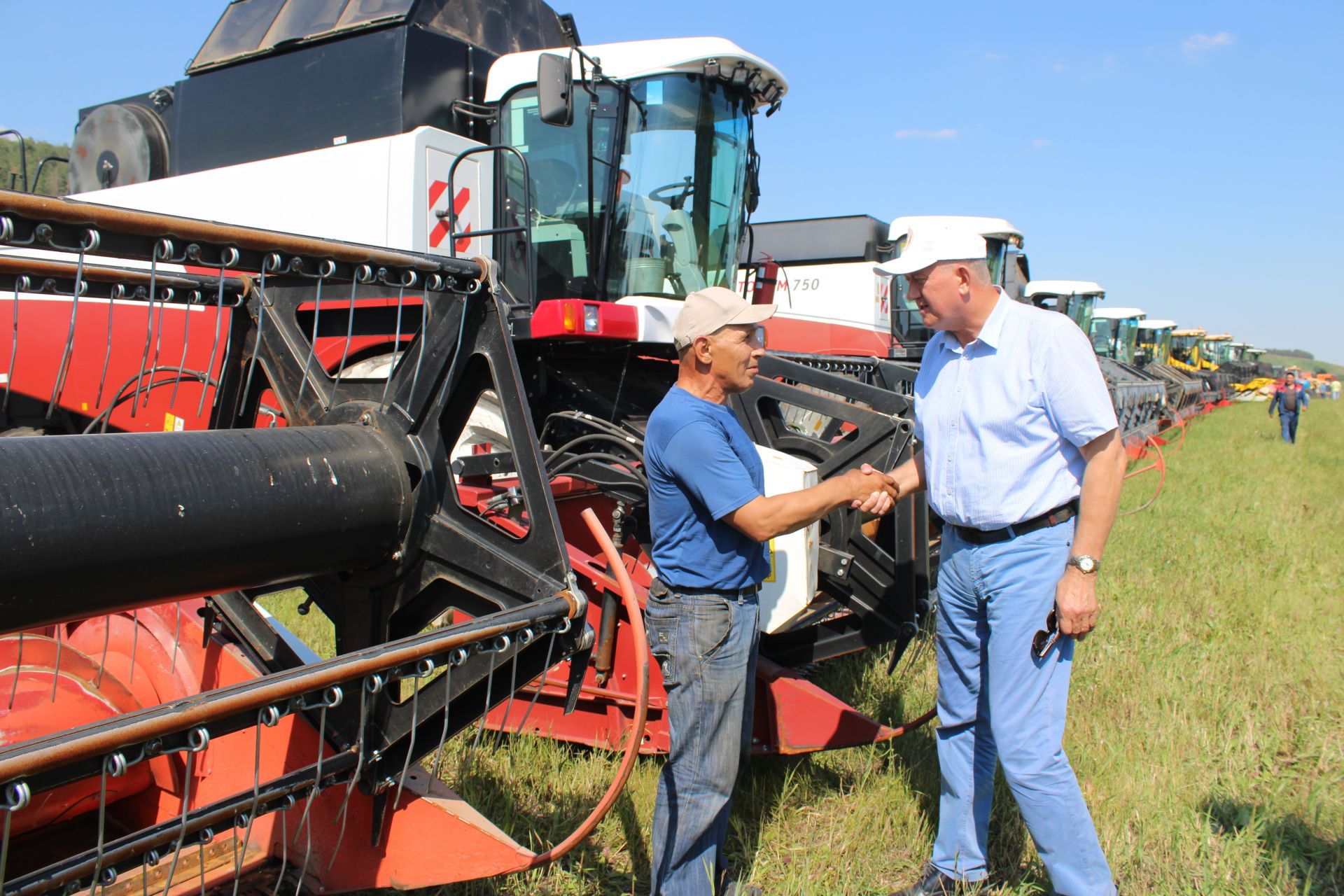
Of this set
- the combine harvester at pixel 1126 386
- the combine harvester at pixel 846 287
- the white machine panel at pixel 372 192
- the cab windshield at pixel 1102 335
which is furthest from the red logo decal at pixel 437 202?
the cab windshield at pixel 1102 335

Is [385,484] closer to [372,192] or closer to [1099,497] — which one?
[1099,497]

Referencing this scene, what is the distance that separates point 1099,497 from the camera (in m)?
2.31

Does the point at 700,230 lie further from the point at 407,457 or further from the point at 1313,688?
the point at 1313,688

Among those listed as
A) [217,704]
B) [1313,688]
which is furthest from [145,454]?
[1313,688]

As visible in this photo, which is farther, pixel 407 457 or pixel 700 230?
pixel 700 230

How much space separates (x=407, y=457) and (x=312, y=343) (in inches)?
15.4

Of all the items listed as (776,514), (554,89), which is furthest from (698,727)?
(554,89)

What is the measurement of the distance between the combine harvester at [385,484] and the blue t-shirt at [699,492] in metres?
0.24

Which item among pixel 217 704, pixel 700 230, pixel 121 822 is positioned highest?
pixel 700 230

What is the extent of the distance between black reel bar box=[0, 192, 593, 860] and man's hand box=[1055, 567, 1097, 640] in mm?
1193

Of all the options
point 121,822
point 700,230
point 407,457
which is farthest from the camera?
point 700,230

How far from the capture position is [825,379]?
13.5ft

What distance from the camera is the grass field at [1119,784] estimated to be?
2826 millimetres

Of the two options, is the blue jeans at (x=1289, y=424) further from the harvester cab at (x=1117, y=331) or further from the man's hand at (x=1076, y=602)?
the man's hand at (x=1076, y=602)
